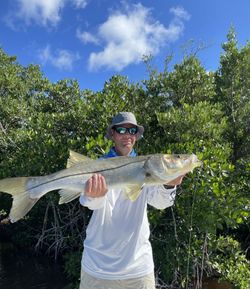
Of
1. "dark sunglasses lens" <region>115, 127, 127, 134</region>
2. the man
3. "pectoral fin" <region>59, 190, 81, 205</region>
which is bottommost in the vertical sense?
the man

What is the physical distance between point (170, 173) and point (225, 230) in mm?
7313

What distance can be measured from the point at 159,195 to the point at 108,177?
0.47m

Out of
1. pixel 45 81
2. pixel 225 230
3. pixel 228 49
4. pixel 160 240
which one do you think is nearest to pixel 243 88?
pixel 228 49

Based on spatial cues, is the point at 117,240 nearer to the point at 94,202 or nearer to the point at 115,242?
the point at 115,242

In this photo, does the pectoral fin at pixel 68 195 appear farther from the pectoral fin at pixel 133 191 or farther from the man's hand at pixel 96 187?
the pectoral fin at pixel 133 191

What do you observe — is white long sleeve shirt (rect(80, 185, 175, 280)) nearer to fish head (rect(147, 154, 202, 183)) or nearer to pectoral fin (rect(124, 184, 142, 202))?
pectoral fin (rect(124, 184, 142, 202))

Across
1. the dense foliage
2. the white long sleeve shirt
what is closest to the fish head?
the white long sleeve shirt

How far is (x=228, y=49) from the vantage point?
1055 centimetres

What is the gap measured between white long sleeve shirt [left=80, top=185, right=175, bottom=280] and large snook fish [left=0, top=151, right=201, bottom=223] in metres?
0.15

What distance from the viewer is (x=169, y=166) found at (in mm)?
2992

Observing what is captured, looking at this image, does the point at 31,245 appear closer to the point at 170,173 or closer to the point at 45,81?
the point at 45,81

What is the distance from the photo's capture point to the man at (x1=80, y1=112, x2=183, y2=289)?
9.68ft

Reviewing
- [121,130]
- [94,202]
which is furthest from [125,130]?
[94,202]

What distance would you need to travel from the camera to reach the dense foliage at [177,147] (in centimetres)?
749
